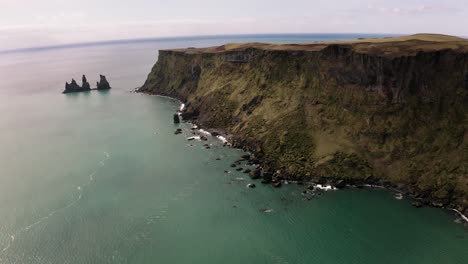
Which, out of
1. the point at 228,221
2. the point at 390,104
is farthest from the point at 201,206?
the point at 390,104

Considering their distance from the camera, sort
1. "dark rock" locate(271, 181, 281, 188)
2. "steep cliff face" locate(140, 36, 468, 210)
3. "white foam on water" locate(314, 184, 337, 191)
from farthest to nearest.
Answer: "dark rock" locate(271, 181, 281, 188) < "steep cliff face" locate(140, 36, 468, 210) < "white foam on water" locate(314, 184, 337, 191)

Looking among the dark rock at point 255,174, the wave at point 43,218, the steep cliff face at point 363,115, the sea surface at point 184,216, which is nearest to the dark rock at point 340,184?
the steep cliff face at point 363,115

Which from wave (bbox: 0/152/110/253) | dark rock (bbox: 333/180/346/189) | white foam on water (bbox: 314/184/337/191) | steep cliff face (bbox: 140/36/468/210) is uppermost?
steep cliff face (bbox: 140/36/468/210)

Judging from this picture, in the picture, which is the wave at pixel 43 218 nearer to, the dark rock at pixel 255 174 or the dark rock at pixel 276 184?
the dark rock at pixel 255 174

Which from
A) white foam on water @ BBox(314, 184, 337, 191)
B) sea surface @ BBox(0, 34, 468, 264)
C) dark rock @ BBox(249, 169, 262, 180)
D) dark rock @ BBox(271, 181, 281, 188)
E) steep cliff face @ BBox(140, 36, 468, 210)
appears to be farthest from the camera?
dark rock @ BBox(249, 169, 262, 180)

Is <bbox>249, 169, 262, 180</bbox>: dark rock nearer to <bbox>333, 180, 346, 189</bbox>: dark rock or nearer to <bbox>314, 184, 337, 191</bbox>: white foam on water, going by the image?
<bbox>314, 184, 337, 191</bbox>: white foam on water

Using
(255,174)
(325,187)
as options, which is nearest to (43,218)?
(255,174)

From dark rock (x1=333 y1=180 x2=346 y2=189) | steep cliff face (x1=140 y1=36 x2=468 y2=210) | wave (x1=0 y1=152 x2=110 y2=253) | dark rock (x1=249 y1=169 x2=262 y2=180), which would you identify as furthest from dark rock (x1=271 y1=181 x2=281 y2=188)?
wave (x1=0 y1=152 x2=110 y2=253)

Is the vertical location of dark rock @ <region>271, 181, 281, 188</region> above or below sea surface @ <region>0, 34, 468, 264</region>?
above

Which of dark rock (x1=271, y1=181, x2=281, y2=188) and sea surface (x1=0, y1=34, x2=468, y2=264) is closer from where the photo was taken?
sea surface (x1=0, y1=34, x2=468, y2=264)
